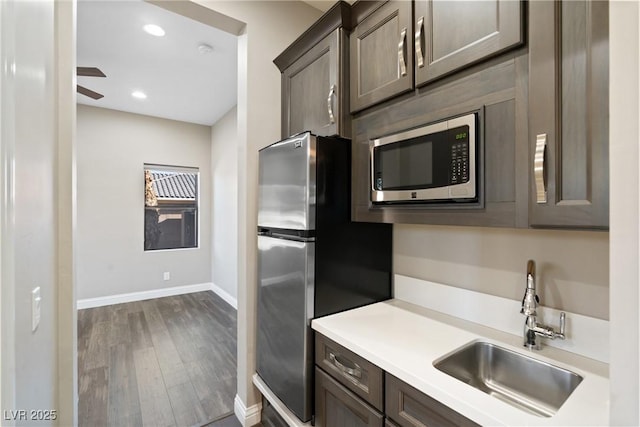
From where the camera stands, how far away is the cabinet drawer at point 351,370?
112 cm

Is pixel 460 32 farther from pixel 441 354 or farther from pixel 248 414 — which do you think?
pixel 248 414

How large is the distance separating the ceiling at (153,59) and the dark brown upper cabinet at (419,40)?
5.37ft

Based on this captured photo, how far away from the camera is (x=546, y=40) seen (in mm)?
875

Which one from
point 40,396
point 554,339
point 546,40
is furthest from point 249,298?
point 546,40

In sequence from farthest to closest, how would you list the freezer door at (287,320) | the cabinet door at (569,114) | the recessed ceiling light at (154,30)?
1. the recessed ceiling light at (154,30)
2. the freezer door at (287,320)
3. the cabinet door at (569,114)

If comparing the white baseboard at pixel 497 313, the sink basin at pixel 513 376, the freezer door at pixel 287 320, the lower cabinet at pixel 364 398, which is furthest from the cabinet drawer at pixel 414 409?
the white baseboard at pixel 497 313

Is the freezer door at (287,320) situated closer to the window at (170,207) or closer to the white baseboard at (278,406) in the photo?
the white baseboard at (278,406)

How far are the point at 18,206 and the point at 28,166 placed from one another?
179mm

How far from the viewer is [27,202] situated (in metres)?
0.87

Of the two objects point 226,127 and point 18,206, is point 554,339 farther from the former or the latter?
point 226,127

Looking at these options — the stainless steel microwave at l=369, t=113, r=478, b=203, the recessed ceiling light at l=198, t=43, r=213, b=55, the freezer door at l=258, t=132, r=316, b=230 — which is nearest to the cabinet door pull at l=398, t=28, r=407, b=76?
the stainless steel microwave at l=369, t=113, r=478, b=203

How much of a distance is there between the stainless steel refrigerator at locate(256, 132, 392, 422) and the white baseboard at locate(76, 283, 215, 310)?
3.32 meters

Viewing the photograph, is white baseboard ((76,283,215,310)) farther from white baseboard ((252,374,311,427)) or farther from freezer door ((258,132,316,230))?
freezer door ((258,132,316,230))

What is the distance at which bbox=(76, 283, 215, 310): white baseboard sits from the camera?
415cm
